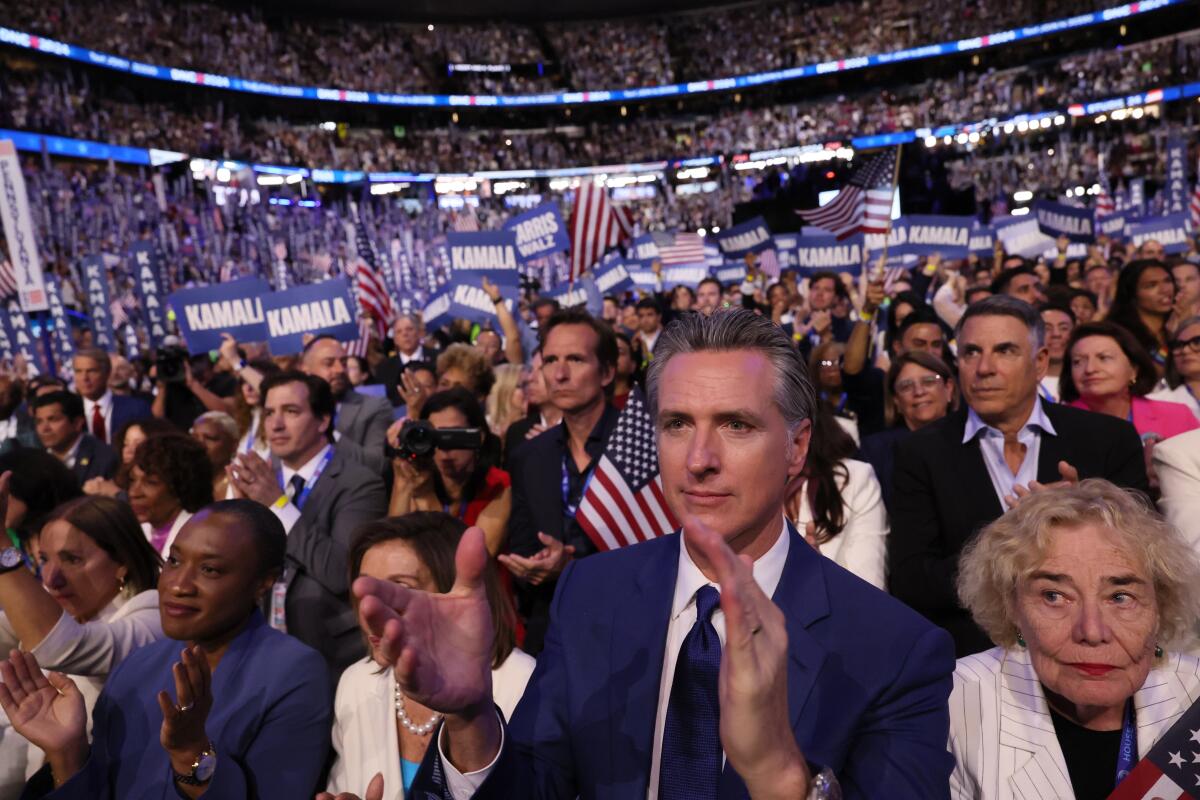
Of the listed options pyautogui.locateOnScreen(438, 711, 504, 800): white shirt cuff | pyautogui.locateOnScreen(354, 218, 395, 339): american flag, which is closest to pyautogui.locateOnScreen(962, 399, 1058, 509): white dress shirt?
pyautogui.locateOnScreen(438, 711, 504, 800): white shirt cuff

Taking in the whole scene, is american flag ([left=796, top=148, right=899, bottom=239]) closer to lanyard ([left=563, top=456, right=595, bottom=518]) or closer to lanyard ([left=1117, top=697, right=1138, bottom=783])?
lanyard ([left=563, top=456, right=595, bottom=518])

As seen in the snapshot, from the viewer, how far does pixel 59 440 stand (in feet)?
21.9

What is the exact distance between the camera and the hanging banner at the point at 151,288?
10.7 meters

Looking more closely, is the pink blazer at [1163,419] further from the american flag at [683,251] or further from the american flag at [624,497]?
the american flag at [683,251]

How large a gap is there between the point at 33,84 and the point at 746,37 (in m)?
28.1

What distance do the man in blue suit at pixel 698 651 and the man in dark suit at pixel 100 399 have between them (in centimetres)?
689

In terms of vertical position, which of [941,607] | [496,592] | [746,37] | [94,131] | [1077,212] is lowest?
[941,607]

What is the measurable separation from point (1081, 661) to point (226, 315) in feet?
23.4

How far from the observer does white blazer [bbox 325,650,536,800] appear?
3006 millimetres

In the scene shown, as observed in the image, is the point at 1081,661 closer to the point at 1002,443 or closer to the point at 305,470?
the point at 1002,443

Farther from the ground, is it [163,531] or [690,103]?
[690,103]

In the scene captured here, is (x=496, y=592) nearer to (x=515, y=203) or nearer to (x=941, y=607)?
(x=941, y=607)

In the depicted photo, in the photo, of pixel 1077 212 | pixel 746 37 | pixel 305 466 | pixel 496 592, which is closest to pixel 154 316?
pixel 305 466

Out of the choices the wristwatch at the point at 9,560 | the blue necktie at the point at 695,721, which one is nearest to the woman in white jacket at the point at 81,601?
the wristwatch at the point at 9,560
